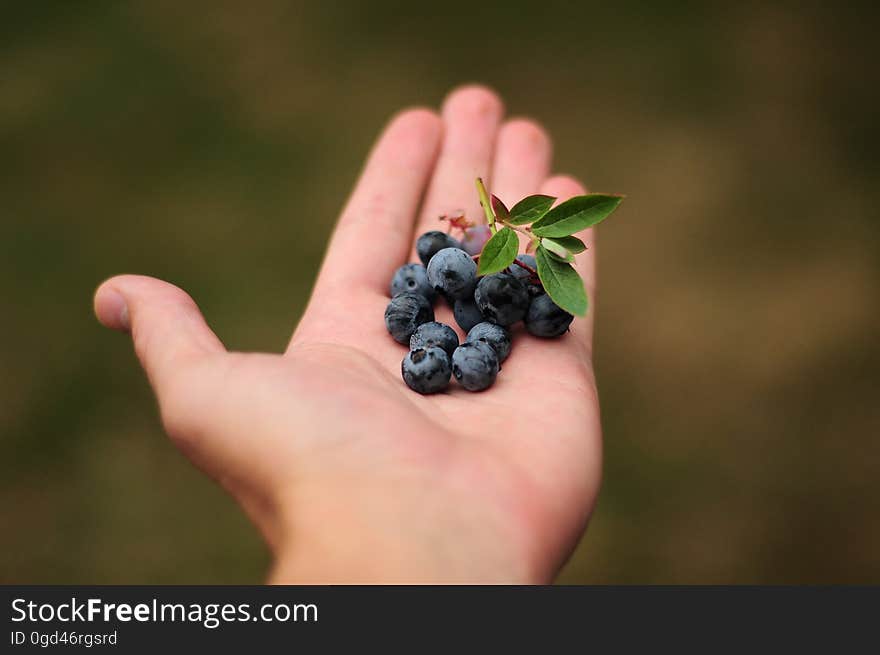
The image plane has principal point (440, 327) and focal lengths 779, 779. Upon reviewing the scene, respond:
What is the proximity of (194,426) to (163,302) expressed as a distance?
35cm

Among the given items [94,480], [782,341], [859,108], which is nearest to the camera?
[94,480]

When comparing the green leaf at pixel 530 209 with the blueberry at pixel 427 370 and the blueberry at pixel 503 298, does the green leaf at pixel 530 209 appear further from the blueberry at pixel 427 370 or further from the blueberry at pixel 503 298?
the blueberry at pixel 427 370

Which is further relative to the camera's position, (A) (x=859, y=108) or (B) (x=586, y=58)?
(B) (x=586, y=58)

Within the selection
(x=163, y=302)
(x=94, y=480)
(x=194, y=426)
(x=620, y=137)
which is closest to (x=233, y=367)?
(x=194, y=426)

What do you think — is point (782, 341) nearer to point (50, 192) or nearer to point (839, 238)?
point (839, 238)

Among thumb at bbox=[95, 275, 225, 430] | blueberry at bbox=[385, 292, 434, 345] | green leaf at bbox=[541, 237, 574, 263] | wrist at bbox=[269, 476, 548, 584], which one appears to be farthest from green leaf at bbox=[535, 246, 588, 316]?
thumb at bbox=[95, 275, 225, 430]

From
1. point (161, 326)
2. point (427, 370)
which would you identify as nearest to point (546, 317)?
point (427, 370)

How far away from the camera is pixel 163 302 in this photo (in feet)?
6.13

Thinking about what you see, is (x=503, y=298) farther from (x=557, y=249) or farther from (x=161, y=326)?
(x=161, y=326)

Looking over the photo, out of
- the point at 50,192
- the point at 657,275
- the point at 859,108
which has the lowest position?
the point at 50,192

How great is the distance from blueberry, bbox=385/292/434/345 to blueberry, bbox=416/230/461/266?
8.6 inches

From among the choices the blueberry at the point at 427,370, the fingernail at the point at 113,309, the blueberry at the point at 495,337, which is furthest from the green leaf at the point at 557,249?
the fingernail at the point at 113,309

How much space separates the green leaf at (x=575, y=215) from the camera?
1.91 m

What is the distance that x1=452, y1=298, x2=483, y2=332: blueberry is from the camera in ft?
7.16
